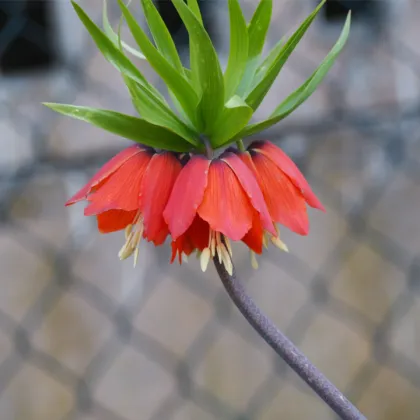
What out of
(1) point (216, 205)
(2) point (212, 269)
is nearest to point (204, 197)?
(1) point (216, 205)

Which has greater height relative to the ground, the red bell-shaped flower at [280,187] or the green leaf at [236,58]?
the green leaf at [236,58]

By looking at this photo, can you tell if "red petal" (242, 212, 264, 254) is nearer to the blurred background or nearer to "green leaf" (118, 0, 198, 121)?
"green leaf" (118, 0, 198, 121)

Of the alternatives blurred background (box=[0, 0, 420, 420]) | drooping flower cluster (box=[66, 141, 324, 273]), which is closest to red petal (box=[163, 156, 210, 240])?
drooping flower cluster (box=[66, 141, 324, 273])

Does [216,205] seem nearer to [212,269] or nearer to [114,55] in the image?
[114,55]

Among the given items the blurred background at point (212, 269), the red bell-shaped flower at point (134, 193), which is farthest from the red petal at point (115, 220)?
the blurred background at point (212, 269)

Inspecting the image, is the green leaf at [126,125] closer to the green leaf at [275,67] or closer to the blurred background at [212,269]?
the green leaf at [275,67]

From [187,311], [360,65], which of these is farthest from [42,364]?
[360,65]

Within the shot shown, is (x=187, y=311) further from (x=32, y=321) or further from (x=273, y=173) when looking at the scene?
(x=273, y=173)
